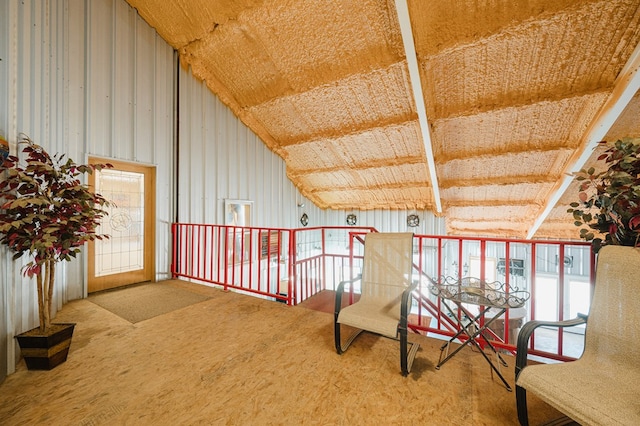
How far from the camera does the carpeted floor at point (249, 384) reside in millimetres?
1446

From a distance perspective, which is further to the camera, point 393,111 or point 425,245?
point 425,245

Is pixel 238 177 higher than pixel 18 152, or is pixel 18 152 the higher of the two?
pixel 238 177

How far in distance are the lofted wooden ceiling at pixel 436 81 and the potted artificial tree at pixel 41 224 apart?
3.43 metres

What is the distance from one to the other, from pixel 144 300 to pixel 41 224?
1910 mm

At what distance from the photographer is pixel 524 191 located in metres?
5.70

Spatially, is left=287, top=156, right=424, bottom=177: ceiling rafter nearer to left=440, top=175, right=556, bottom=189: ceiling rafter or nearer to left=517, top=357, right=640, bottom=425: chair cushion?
left=440, top=175, right=556, bottom=189: ceiling rafter

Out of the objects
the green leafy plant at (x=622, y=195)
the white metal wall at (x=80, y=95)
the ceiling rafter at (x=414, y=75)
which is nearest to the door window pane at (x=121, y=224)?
the white metal wall at (x=80, y=95)

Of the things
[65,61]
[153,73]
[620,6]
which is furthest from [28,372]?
[620,6]

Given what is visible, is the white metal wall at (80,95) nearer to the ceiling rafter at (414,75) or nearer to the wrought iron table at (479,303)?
the wrought iron table at (479,303)

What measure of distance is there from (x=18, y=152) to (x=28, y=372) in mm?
1670

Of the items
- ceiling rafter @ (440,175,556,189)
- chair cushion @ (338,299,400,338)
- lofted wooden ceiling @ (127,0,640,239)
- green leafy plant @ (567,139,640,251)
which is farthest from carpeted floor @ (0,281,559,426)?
ceiling rafter @ (440,175,556,189)

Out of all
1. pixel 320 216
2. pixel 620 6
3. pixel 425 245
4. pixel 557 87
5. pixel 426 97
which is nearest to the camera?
pixel 620 6

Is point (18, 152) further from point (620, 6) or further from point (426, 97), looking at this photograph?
point (620, 6)

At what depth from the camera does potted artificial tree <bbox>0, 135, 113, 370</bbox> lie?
5.61ft
